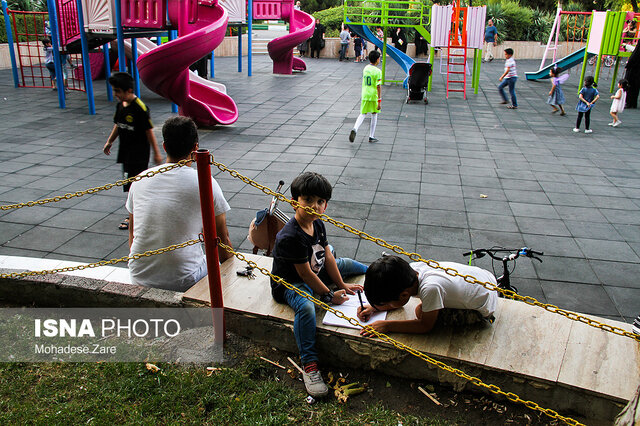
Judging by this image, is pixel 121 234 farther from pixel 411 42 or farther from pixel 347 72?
pixel 411 42

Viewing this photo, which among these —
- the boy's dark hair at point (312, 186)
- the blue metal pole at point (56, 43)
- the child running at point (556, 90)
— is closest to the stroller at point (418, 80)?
the child running at point (556, 90)

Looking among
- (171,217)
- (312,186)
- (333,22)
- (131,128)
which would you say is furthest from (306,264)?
(333,22)

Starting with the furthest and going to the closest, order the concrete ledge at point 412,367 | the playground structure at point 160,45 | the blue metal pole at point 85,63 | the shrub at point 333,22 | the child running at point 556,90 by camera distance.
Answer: the shrub at point 333,22, the child running at point 556,90, the blue metal pole at point 85,63, the playground structure at point 160,45, the concrete ledge at point 412,367

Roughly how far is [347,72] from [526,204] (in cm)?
1528

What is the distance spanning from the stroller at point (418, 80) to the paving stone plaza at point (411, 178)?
663mm

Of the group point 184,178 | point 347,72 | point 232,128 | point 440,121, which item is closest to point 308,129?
point 232,128

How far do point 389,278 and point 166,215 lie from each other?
172cm

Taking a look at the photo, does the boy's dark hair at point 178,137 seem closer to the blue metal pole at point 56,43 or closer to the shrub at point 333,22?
the blue metal pole at point 56,43

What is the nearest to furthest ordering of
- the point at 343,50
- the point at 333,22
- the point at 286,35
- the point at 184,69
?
1. the point at 184,69
2. the point at 286,35
3. the point at 343,50
4. the point at 333,22

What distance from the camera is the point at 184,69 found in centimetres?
1085

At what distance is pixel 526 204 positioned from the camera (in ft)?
22.9

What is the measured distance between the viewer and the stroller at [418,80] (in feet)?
47.3

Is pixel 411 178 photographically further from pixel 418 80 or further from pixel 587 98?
pixel 418 80

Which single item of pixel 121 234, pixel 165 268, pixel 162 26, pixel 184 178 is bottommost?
pixel 121 234
